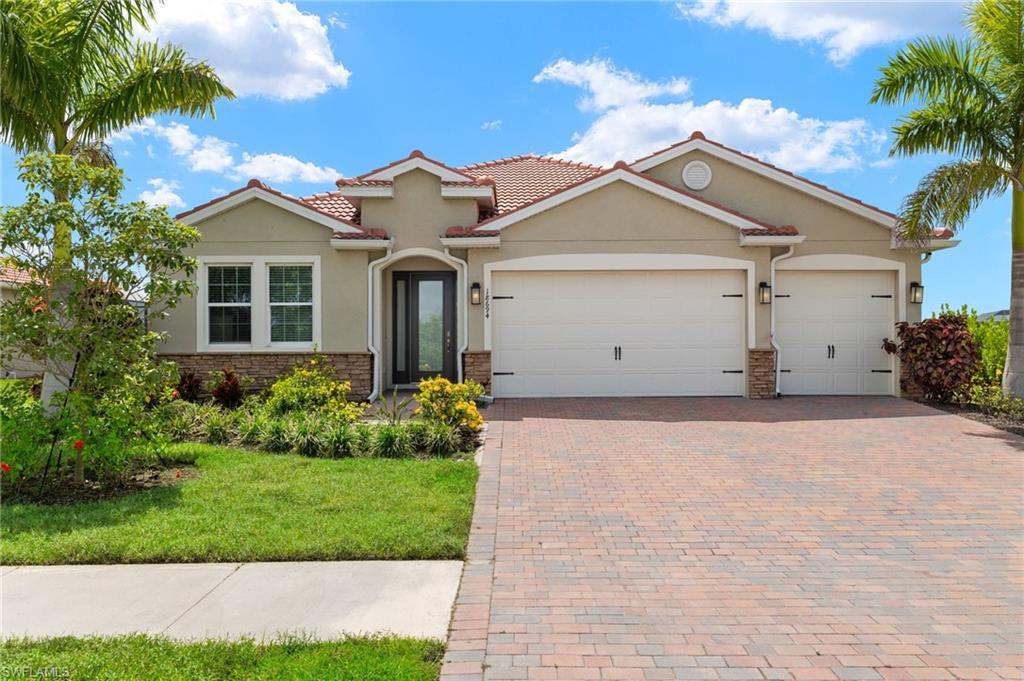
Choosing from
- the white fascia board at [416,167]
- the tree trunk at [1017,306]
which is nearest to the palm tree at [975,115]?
the tree trunk at [1017,306]

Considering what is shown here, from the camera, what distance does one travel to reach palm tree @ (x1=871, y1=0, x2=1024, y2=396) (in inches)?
442

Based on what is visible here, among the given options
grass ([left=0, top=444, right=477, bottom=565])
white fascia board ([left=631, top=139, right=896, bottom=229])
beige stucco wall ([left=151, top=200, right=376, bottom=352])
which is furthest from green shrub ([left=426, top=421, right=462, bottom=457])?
white fascia board ([left=631, top=139, right=896, bottom=229])

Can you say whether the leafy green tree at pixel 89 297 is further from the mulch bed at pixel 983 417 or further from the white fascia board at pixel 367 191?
the mulch bed at pixel 983 417

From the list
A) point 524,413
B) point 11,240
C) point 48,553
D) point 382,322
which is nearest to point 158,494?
point 48,553

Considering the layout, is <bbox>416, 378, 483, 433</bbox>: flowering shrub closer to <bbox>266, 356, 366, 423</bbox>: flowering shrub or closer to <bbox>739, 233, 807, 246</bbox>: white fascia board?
<bbox>266, 356, 366, 423</bbox>: flowering shrub

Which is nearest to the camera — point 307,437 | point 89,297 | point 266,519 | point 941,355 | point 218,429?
point 266,519

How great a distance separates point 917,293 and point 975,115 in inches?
149

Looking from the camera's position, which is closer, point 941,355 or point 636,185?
point 941,355

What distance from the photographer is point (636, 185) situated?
13.2 metres

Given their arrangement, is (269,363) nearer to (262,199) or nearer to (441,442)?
(262,199)

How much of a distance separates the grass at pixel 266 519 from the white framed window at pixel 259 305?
5984 mm

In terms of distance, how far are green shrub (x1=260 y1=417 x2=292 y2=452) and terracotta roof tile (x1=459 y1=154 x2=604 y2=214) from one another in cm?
A: 703

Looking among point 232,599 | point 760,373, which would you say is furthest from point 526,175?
point 232,599

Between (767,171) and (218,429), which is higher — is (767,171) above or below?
above
